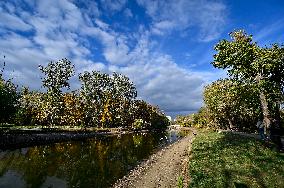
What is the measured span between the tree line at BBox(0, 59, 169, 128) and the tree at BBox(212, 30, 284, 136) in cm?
6742

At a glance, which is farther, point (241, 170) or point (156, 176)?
point (156, 176)

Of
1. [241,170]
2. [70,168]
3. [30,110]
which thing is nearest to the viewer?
[241,170]

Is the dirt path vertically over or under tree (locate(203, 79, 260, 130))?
under

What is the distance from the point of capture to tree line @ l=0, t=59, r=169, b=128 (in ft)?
355

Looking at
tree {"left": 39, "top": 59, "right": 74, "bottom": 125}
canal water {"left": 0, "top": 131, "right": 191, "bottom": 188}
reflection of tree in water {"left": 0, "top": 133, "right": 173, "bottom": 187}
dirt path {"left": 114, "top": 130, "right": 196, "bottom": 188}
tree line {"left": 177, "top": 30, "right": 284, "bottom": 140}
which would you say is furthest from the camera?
tree {"left": 39, "top": 59, "right": 74, "bottom": 125}

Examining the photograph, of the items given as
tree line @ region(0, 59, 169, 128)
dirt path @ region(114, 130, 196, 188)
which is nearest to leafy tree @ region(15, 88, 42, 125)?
tree line @ region(0, 59, 169, 128)

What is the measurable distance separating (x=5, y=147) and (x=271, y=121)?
41080 millimetres

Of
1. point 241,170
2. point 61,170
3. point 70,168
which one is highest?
point 70,168

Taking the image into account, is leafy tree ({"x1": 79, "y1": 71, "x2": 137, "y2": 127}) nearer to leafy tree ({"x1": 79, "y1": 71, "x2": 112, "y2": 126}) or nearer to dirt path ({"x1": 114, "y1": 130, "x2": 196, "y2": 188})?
leafy tree ({"x1": 79, "y1": 71, "x2": 112, "y2": 126})

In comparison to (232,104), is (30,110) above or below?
above

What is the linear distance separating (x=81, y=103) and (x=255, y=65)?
96288 mm

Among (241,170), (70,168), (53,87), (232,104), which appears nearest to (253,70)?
(241,170)

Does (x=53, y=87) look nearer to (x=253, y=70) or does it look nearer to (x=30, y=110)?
(x=30, y=110)

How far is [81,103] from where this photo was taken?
124375 millimetres
